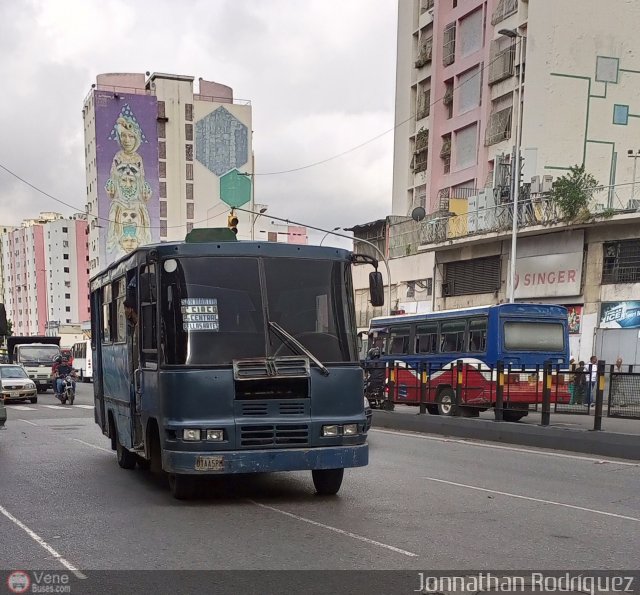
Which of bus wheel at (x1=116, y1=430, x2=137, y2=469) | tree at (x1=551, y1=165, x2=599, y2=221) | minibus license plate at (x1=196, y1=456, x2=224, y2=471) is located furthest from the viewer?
tree at (x1=551, y1=165, x2=599, y2=221)

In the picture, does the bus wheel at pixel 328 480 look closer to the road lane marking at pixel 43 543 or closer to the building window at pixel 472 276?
the road lane marking at pixel 43 543

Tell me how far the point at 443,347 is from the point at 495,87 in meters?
A: 20.4

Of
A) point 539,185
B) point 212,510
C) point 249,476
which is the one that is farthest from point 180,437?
point 539,185

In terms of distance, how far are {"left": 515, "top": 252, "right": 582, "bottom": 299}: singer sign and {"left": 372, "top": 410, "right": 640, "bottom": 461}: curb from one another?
15.8m

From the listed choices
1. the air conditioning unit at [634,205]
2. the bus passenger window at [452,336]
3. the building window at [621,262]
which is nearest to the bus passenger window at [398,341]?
the bus passenger window at [452,336]

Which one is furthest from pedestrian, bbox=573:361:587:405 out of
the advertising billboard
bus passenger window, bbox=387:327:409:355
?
the advertising billboard

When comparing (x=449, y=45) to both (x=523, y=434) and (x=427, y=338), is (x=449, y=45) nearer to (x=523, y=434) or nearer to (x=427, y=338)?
(x=427, y=338)

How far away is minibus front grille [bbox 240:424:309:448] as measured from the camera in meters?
8.23

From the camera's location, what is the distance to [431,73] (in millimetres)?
44812

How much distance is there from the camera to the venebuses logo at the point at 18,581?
560 centimetres

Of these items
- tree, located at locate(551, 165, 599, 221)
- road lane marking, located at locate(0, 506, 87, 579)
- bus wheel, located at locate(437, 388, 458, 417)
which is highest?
tree, located at locate(551, 165, 599, 221)

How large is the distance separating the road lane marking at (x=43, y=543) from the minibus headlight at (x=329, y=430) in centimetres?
306

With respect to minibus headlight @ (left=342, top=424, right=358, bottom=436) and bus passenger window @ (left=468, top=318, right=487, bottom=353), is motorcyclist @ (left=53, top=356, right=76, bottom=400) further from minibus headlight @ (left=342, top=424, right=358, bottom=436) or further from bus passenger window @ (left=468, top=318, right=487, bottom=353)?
minibus headlight @ (left=342, top=424, right=358, bottom=436)

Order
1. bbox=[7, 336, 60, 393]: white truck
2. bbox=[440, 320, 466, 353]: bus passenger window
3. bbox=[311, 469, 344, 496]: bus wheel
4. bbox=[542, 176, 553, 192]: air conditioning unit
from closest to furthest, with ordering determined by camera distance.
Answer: bbox=[311, 469, 344, 496]: bus wheel → bbox=[440, 320, 466, 353]: bus passenger window → bbox=[542, 176, 553, 192]: air conditioning unit → bbox=[7, 336, 60, 393]: white truck
